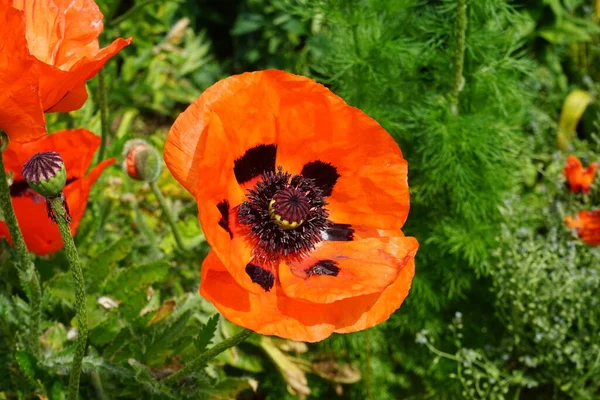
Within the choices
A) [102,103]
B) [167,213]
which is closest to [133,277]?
[167,213]

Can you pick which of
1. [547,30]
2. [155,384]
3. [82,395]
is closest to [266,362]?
[82,395]

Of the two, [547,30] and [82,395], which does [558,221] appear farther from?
[82,395]

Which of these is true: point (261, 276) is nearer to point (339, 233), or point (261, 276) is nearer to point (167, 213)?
point (339, 233)

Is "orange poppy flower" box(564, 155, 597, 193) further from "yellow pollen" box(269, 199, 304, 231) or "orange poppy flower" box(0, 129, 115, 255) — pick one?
"orange poppy flower" box(0, 129, 115, 255)

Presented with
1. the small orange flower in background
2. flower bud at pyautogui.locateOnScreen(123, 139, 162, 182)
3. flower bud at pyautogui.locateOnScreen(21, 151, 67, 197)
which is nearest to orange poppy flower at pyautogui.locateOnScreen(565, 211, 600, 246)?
flower bud at pyautogui.locateOnScreen(123, 139, 162, 182)

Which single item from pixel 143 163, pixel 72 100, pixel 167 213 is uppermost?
pixel 72 100
